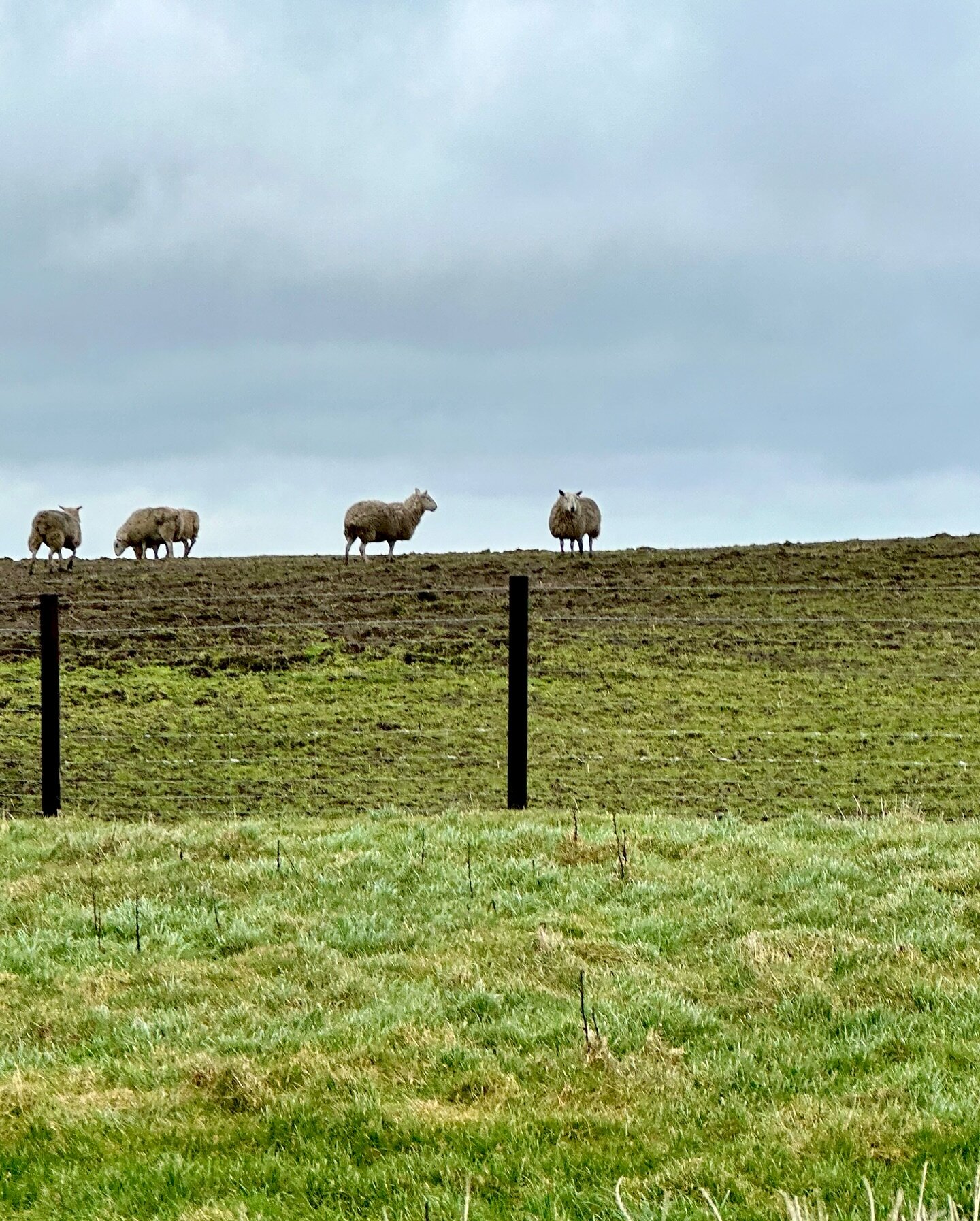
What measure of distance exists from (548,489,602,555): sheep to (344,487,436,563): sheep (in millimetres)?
3751

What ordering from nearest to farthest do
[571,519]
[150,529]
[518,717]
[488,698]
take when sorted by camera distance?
[518,717]
[488,698]
[571,519]
[150,529]

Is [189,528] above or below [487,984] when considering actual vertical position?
above

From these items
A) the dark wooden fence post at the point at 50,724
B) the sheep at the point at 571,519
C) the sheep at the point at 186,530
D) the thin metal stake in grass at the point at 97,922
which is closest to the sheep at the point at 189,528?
the sheep at the point at 186,530

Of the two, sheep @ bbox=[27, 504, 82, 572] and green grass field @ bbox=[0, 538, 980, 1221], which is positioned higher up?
sheep @ bbox=[27, 504, 82, 572]

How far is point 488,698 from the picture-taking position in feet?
69.0

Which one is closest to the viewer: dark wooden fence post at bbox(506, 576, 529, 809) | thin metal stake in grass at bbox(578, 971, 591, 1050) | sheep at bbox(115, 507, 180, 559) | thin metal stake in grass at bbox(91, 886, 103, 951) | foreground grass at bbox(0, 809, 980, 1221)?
foreground grass at bbox(0, 809, 980, 1221)

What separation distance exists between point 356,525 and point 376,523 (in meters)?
0.53

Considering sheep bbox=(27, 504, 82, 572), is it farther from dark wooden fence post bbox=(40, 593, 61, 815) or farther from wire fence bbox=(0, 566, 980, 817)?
dark wooden fence post bbox=(40, 593, 61, 815)

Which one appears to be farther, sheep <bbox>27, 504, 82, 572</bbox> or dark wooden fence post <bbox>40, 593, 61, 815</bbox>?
sheep <bbox>27, 504, 82, 572</bbox>

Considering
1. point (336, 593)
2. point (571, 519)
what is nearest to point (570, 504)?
point (571, 519)

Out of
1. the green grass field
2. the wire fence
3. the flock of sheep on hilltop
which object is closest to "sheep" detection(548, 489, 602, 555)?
the flock of sheep on hilltop

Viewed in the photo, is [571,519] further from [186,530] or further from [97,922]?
[97,922]

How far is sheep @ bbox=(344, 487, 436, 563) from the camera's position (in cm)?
3316

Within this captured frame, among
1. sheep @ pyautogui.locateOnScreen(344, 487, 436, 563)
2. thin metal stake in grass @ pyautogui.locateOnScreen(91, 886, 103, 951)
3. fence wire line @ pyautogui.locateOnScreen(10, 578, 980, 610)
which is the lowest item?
thin metal stake in grass @ pyautogui.locateOnScreen(91, 886, 103, 951)
